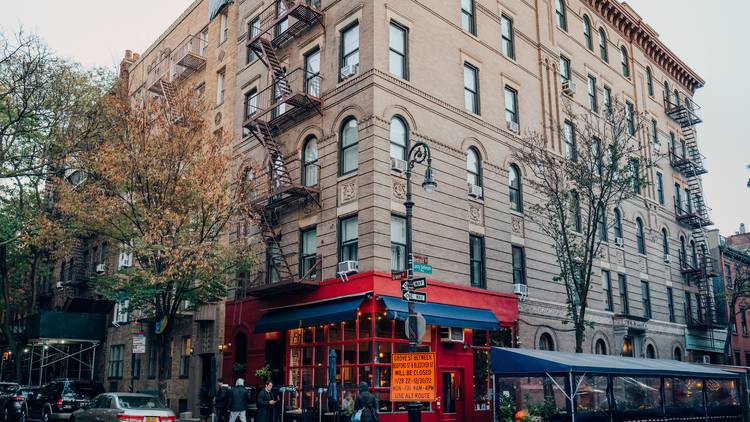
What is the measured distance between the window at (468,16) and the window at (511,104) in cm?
308

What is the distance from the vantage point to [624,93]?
35469 mm

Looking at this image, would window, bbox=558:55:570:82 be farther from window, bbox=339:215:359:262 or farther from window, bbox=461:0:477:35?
window, bbox=339:215:359:262

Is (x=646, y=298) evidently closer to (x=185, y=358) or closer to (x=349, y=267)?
(x=349, y=267)

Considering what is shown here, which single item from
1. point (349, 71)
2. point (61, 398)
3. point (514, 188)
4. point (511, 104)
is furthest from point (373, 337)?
point (511, 104)

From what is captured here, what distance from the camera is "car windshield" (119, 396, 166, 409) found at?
16.8 metres

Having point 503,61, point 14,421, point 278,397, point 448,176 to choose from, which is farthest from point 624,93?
point 14,421

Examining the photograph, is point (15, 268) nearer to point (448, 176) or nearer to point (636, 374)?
point (448, 176)

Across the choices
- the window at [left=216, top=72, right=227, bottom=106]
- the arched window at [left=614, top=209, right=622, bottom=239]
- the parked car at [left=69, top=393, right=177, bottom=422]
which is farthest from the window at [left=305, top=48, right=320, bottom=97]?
the arched window at [left=614, top=209, right=622, bottom=239]

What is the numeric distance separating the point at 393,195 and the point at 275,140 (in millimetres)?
6787

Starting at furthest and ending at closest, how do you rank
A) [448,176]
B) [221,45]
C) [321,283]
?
[221,45] → [448,176] → [321,283]

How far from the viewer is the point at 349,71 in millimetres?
22016

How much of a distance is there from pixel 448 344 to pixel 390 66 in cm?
1034

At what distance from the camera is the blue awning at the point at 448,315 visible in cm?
1928

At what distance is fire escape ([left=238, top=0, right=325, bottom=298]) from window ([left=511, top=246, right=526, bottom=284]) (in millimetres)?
8858
